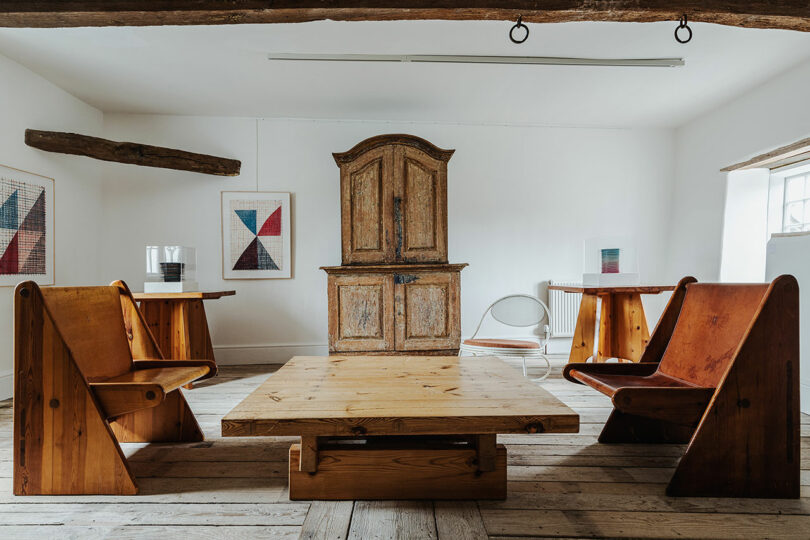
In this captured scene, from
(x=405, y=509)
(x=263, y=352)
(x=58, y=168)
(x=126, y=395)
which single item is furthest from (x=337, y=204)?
(x=405, y=509)

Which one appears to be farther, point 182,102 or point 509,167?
point 509,167

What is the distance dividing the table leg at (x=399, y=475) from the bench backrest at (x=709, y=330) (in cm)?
102

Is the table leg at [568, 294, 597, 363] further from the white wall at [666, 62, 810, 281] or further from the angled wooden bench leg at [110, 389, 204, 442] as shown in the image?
the angled wooden bench leg at [110, 389, 204, 442]

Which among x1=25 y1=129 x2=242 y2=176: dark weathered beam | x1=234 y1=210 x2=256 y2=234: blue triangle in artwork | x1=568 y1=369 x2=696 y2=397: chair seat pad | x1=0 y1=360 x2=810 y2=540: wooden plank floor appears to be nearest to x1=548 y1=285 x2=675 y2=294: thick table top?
x1=568 y1=369 x2=696 y2=397: chair seat pad

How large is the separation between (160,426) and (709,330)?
2.66m

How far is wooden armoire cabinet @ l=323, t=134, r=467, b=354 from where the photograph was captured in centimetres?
396

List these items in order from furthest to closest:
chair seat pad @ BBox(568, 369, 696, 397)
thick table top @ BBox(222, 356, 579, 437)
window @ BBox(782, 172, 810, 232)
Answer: window @ BBox(782, 172, 810, 232)
chair seat pad @ BBox(568, 369, 696, 397)
thick table top @ BBox(222, 356, 579, 437)

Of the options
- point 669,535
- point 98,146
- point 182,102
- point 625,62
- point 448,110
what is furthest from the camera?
point 448,110

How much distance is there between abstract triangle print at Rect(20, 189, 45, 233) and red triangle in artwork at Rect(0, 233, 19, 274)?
0.42 feet

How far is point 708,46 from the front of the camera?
10.2ft

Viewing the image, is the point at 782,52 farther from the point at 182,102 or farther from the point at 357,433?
the point at 182,102

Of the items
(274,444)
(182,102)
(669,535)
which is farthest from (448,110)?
(669,535)

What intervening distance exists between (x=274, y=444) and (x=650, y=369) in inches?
76.0

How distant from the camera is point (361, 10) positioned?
6.61 ft
